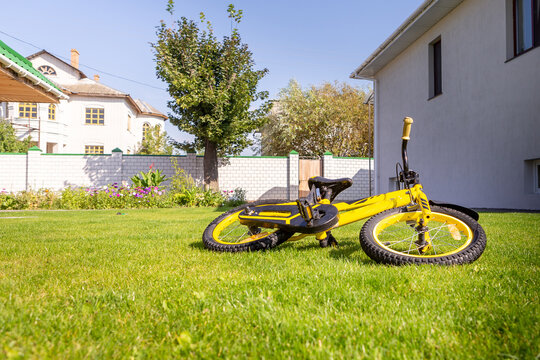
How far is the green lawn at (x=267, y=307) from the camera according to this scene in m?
1.35

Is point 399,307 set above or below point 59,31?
below

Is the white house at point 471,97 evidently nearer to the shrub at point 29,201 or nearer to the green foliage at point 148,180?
the green foliage at point 148,180

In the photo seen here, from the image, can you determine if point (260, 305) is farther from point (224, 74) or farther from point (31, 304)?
point (224, 74)

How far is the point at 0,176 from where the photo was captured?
1493 centimetres

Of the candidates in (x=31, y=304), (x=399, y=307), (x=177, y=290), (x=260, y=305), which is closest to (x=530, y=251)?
(x=399, y=307)

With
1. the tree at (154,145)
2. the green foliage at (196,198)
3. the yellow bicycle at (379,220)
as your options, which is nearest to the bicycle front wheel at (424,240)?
the yellow bicycle at (379,220)

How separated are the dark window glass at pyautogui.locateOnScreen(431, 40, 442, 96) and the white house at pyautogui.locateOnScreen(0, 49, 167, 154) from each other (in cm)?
2138

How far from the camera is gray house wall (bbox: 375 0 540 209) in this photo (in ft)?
25.0

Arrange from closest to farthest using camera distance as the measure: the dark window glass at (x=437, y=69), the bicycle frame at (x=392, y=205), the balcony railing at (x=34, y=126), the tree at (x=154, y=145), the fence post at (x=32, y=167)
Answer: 1. the bicycle frame at (x=392, y=205)
2. the dark window glass at (x=437, y=69)
3. the fence post at (x=32, y=167)
4. the balcony railing at (x=34, y=126)
5. the tree at (x=154, y=145)

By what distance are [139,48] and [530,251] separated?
14689 mm

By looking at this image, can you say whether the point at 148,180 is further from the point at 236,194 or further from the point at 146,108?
the point at 146,108

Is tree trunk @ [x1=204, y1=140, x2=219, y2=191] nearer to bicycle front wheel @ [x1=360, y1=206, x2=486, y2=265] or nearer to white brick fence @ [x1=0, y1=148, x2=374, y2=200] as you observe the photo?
white brick fence @ [x1=0, y1=148, x2=374, y2=200]

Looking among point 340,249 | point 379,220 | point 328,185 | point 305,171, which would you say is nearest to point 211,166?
point 305,171

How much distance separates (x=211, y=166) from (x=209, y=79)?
141 inches
